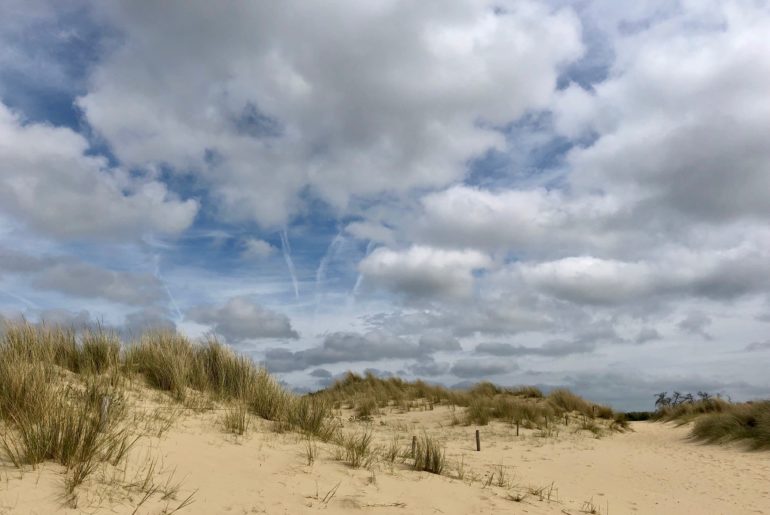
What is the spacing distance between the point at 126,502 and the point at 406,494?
335 cm

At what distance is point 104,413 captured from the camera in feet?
20.4

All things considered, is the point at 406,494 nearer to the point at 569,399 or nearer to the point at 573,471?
the point at 573,471

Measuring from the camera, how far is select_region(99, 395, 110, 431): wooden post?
6.10 m

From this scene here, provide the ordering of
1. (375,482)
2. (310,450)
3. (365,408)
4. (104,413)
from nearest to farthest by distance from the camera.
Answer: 1. (104,413)
2. (375,482)
3. (310,450)
4. (365,408)

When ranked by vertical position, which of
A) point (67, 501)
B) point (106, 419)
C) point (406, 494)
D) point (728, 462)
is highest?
point (106, 419)

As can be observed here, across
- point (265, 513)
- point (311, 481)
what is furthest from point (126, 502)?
point (311, 481)

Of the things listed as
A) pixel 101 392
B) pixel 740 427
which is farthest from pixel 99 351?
pixel 740 427

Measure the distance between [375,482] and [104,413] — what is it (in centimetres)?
346

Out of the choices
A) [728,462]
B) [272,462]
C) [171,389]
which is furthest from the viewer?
[728,462]

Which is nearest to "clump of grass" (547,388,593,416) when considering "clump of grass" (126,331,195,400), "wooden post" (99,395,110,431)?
"clump of grass" (126,331,195,400)

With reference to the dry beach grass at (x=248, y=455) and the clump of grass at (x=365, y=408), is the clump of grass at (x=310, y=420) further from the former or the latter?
the clump of grass at (x=365, y=408)

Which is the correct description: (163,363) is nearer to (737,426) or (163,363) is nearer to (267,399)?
(267,399)

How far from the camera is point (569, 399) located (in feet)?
71.0

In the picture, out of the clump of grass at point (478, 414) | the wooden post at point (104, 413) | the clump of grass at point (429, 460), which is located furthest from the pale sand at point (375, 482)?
the clump of grass at point (478, 414)
